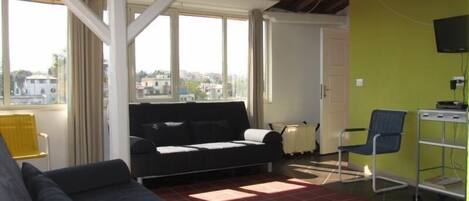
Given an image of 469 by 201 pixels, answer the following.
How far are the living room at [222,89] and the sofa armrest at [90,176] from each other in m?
0.05

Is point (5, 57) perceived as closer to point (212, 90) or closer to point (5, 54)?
point (5, 54)

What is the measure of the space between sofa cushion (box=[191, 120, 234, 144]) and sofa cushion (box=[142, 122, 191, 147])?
0.11m

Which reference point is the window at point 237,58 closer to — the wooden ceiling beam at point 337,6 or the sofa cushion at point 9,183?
the wooden ceiling beam at point 337,6

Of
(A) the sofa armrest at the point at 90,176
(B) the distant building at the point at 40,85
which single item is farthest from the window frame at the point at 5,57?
(A) the sofa armrest at the point at 90,176

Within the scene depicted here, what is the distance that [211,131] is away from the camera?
5438 mm

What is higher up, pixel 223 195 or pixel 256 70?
pixel 256 70

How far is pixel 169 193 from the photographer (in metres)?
4.32

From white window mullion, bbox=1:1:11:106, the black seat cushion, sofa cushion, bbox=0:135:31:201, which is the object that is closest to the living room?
white window mullion, bbox=1:1:11:106

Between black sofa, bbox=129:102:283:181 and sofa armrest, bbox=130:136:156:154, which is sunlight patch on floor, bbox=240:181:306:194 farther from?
sofa armrest, bbox=130:136:156:154

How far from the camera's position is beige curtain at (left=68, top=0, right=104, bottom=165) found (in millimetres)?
4891

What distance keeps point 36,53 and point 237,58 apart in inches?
107

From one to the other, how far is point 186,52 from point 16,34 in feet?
6.87

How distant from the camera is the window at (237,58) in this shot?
6246mm

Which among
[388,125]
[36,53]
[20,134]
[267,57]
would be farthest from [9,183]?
[267,57]
